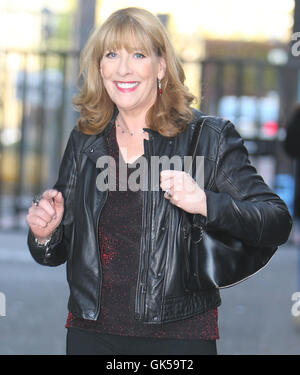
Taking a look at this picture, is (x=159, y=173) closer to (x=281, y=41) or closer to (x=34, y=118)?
(x=34, y=118)

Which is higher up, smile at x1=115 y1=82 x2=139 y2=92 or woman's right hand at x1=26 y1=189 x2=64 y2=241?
smile at x1=115 y1=82 x2=139 y2=92

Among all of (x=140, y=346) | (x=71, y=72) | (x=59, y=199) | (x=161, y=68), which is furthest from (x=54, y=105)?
(x=140, y=346)

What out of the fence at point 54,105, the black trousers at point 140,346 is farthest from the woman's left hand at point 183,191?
the fence at point 54,105

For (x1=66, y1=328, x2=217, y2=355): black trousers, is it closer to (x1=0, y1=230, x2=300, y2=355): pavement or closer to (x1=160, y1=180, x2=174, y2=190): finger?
(x1=160, y1=180, x2=174, y2=190): finger

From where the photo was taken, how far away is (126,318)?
2510mm

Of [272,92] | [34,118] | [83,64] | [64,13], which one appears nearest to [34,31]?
[64,13]

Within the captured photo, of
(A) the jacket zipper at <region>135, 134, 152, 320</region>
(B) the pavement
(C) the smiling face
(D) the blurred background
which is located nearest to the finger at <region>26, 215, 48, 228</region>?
(A) the jacket zipper at <region>135, 134, 152, 320</region>

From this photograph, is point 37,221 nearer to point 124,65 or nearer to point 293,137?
point 124,65

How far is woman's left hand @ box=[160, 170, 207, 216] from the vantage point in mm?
2322

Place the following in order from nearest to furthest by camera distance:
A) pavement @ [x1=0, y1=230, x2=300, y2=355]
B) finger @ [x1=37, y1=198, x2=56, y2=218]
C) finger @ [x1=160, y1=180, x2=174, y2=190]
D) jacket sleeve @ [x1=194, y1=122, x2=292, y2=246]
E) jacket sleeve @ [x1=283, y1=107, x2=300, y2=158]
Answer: finger @ [x1=160, y1=180, x2=174, y2=190], jacket sleeve @ [x1=194, y1=122, x2=292, y2=246], finger @ [x1=37, y1=198, x2=56, y2=218], pavement @ [x1=0, y1=230, x2=300, y2=355], jacket sleeve @ [x1=283, y1=107, x2=300, y2=158]

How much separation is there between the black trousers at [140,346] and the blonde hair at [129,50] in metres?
0.66

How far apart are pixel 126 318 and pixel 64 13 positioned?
8.14m

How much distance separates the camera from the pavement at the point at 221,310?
5.35 m

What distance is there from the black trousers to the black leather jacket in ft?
0.26
